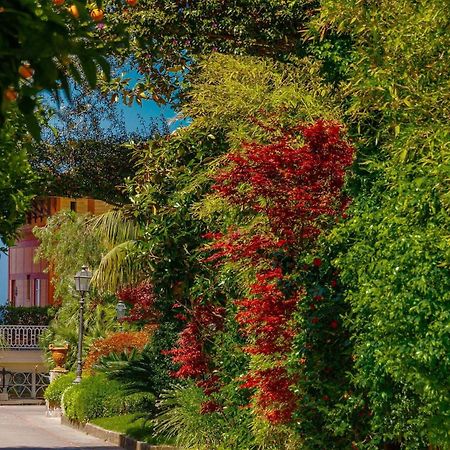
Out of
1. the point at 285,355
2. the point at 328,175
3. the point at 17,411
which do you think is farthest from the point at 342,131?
the point at 17,411

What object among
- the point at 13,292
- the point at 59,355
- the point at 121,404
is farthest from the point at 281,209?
the point at 13,292

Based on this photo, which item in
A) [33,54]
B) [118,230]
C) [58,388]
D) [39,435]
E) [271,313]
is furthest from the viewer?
[58,388]

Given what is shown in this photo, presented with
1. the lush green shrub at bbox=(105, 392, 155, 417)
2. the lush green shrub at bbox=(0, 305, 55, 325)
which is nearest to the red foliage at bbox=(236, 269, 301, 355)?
the lush green shrub at bbox=(105, 392, 155, 417)

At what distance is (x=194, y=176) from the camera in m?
20.0

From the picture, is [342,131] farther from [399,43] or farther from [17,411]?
[17,411]

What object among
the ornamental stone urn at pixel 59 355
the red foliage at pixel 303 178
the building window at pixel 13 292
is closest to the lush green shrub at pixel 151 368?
the red foliage at pixel 303 178

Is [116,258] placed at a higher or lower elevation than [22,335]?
higher

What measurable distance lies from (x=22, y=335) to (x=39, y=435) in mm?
21363

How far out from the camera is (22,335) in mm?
48406

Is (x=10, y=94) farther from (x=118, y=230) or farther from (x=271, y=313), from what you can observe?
(x=118, y=230)

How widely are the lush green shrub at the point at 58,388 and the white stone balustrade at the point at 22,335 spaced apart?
11851 millimetres

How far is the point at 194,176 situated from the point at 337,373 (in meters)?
6.61

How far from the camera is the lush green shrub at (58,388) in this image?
114 ft

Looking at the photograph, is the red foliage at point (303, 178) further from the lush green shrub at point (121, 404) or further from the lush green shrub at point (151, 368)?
the lush green shrub at point (121, 404)
